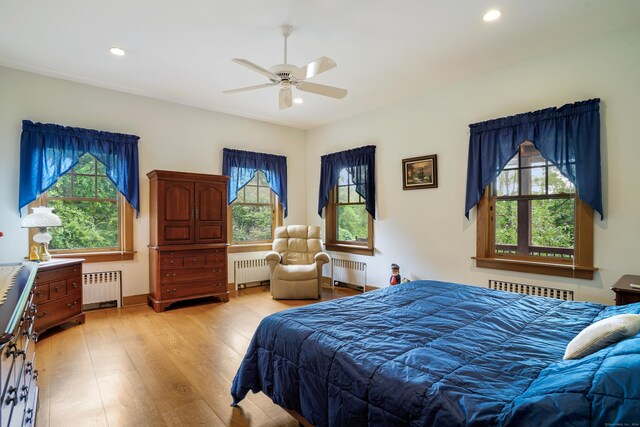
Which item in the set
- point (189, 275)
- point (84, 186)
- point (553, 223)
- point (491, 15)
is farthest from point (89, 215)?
point (553, 223)

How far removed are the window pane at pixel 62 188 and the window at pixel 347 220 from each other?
3843 mm

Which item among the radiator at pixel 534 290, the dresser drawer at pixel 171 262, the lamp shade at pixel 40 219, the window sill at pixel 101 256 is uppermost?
the lamp shade at pixel 40 219

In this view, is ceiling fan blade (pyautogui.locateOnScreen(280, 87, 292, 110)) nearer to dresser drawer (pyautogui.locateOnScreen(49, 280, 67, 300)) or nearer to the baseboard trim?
dresser drawer (pyautogui.locateOnScreen(49, 280, 67, 300))

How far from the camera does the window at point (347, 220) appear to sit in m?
5.47

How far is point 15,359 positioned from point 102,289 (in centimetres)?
331

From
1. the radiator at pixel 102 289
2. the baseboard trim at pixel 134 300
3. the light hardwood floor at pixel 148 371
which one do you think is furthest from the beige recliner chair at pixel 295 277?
the radiator at pixel 102 289

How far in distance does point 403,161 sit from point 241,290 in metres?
3.38

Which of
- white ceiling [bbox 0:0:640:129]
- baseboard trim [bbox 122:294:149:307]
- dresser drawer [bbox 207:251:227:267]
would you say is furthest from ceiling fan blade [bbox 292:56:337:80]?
baseboard trim [bbox 122:294:149:307]

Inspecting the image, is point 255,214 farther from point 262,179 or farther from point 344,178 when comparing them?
point 344,178

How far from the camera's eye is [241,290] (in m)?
5.57

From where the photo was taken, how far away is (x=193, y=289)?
4605 mm

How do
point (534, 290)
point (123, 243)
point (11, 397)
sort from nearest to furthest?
point (11, 397)
point (534, 290)
point (123, 243)

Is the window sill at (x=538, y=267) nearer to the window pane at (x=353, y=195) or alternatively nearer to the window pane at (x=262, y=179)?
the window pane at (x=353, y=195)

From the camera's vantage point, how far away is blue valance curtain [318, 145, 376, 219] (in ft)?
17.1
